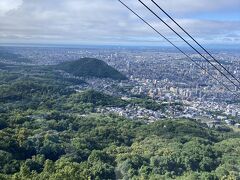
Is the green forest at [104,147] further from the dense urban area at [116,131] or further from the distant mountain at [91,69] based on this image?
the distant mountain at [91,69]

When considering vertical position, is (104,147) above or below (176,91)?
above

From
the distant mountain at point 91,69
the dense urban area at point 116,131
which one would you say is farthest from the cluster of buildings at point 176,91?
the distant mountain at point 91,69

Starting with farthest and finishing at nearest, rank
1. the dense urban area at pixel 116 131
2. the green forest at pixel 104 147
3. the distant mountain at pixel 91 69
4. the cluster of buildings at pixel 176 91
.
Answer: the distant mountain at pixel 91 69 < the cluster of buildings at pixel 176 91 < the dense urban area at pixel 116 131 < the green forest at pixel 104 147

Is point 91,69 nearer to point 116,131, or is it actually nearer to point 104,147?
point 116,131

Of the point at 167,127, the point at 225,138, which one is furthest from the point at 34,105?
the point at 225,138

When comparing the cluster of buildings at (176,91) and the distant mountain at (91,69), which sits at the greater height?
the distant mountain at (91,69)

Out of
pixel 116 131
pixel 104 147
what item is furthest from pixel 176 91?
pixel 104 147
